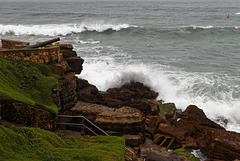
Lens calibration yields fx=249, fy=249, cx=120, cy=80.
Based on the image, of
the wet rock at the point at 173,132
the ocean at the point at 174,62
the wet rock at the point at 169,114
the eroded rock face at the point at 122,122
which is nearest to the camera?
the eroded rock face at the point at 122,122

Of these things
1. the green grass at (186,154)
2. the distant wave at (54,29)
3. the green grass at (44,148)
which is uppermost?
the distant wave at (54,29)

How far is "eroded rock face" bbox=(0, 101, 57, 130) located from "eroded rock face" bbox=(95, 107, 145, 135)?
2041 mm

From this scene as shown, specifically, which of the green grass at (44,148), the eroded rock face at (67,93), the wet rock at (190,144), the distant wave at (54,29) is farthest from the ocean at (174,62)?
the green grass at (44,148)

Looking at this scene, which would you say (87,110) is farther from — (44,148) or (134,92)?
(134,92)

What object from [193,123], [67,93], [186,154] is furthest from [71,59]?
[186,154]

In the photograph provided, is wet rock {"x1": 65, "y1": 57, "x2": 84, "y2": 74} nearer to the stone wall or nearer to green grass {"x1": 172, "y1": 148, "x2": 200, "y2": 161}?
the stone wall

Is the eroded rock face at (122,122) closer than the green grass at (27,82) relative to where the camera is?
No

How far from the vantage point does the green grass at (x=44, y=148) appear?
5793mm

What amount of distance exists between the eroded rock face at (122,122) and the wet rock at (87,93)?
309 centimetres

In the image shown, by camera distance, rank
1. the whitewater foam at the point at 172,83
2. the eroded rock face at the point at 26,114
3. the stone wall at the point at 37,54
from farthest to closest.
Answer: the whitewater foam at the point at 172,83
the stone wall at the point at 37,54
the eroded rock face at the point at 26,114

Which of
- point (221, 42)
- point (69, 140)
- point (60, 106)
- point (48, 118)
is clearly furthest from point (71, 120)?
point (221, 42)

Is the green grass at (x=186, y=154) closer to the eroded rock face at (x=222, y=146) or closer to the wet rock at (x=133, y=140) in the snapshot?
the eroded rock face at (x=222, y=146)

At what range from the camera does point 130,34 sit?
42219 mm

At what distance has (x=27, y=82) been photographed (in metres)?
9.72
